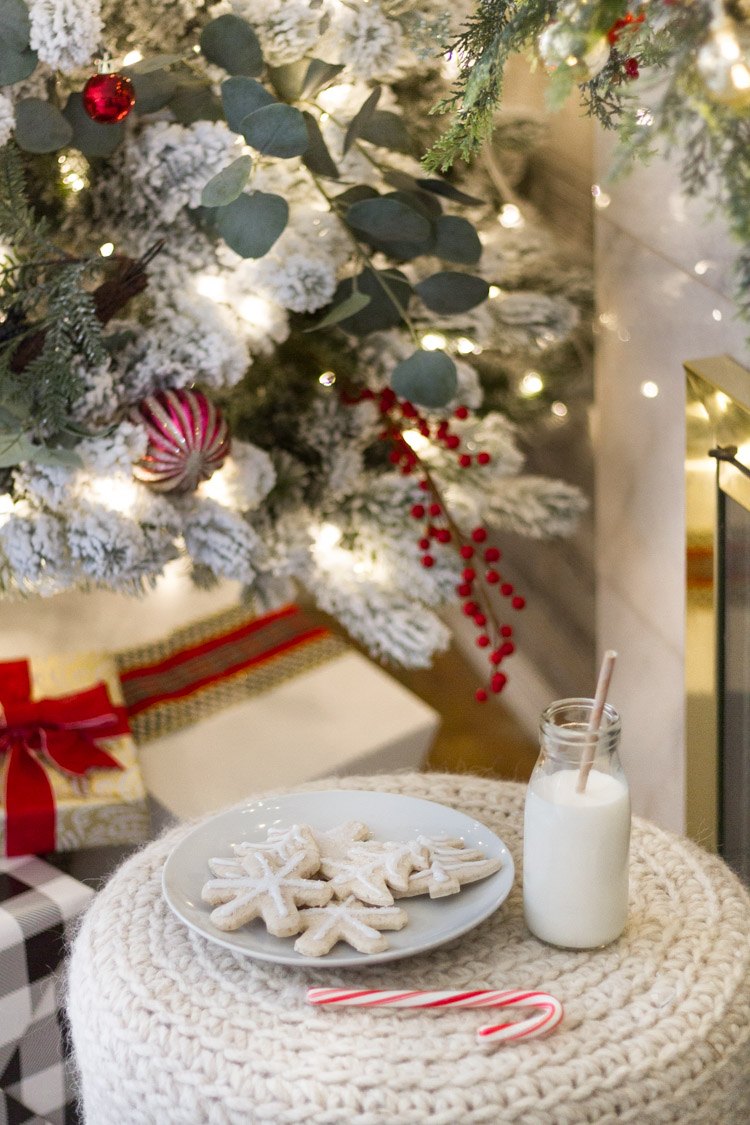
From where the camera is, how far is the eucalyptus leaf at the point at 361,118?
2.80 feet

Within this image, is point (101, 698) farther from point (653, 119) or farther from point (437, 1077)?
point (653, 119)

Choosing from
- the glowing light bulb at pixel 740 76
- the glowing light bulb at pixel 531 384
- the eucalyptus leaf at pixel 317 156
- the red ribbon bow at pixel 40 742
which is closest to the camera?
the glowing light bulb at pixel 740 76

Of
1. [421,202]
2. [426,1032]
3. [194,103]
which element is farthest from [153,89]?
[426,1032]

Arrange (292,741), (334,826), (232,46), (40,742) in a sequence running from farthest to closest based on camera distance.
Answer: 1. (292,741)
2. (40,742)
3. (232,46)
4. (334,826)

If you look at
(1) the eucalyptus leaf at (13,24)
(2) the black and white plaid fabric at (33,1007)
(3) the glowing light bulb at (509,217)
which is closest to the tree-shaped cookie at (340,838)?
(2) the black and white plaid fabric at (33,1007)

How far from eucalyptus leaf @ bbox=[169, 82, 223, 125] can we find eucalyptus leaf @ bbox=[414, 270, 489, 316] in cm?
23

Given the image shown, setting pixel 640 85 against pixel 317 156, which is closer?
pixel 640 85

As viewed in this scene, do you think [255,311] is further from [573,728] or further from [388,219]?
[573,728]

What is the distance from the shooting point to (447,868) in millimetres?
636

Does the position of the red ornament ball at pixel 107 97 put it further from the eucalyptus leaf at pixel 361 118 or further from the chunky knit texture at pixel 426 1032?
the chunky knit texture at pixel 426 1032

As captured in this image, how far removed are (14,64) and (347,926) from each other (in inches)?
25.9

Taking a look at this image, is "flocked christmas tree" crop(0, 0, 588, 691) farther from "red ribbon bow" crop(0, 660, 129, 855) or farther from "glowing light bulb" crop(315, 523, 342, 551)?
→ "red ribbon bow" crop(0, 660, 129, 855)

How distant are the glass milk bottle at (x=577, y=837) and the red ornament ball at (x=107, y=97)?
1.81ft

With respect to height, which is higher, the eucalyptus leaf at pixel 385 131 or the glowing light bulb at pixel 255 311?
the eucalyptus leaf at pixel 385 131
